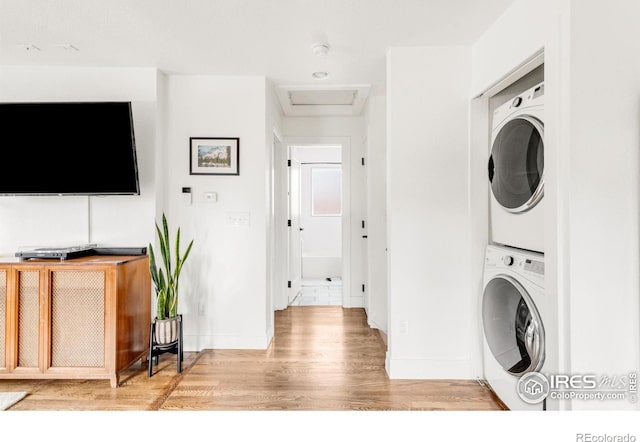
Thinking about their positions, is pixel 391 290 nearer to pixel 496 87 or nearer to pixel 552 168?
pixel 552 168

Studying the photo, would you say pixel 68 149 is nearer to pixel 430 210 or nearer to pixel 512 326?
pixel 430 210

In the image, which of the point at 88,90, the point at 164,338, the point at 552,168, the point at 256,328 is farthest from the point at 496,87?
the point at 88,90

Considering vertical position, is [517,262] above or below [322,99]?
below

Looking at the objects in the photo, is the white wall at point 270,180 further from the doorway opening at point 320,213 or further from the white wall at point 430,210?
the doorway opening at point 320,213

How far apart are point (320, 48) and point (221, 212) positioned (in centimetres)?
153

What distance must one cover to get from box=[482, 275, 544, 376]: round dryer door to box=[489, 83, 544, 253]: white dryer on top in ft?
0.88

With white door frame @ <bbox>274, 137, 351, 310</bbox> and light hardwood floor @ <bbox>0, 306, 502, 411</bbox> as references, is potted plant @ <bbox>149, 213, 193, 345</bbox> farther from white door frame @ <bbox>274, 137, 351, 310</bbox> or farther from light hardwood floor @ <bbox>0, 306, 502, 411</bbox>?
white door frame @ <bbox>274, 137, 351, 310</bbox>

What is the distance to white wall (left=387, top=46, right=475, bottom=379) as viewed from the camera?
2480mm

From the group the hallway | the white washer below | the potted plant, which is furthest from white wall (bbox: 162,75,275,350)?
the white washer below

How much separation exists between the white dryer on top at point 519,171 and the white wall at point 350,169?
2.05m

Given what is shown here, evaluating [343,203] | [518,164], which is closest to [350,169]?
[343,203]

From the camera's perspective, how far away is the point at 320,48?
238 cm
